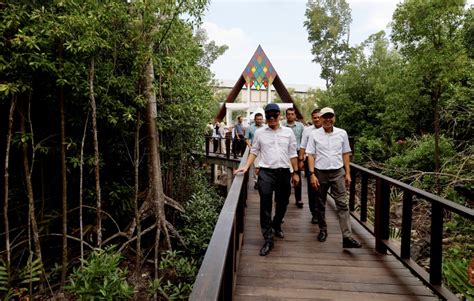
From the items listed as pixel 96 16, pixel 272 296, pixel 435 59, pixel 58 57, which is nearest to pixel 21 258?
Answer: pixel 58 57

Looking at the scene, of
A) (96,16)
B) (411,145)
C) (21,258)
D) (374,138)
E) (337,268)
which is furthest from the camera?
(374,138)

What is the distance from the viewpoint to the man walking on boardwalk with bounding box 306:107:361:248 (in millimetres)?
3275

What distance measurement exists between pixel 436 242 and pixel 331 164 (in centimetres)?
127

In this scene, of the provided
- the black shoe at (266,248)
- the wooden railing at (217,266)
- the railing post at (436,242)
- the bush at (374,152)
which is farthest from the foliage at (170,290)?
the bush at (374,152)

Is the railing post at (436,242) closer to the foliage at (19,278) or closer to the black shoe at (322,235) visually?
the black shoe at (322,235)

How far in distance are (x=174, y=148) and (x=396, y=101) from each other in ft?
28.8

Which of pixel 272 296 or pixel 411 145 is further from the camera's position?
pixel 411 145

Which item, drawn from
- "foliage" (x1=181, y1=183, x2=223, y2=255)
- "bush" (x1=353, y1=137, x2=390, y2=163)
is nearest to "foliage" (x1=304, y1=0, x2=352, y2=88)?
"bush" (x1=353, y1=137, x2=390, y2=163)

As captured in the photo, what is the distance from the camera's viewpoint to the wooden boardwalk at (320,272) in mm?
2496

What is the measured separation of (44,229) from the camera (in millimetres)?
6082

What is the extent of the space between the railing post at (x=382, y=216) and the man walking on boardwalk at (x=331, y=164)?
0.73 feet

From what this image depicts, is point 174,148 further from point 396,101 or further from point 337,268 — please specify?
point 396,101

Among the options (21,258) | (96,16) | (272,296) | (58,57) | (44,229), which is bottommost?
(21,258)

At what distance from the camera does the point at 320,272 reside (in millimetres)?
2863
